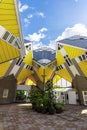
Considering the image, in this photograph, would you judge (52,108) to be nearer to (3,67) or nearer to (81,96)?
(3,67)

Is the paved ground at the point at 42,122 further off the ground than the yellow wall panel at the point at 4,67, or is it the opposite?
the yellow wall panel at the point at 4,67


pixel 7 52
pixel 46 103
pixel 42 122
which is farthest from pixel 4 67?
pixel 42 122

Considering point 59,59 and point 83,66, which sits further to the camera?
point 59,59

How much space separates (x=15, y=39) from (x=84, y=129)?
11.5 meters

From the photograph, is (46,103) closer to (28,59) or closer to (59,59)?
(59,59)

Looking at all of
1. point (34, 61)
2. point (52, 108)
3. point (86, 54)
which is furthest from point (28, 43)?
point (52, 108)

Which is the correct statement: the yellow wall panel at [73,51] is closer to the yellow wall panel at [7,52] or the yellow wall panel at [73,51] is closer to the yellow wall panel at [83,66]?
the yellow wall panel at [83,66]

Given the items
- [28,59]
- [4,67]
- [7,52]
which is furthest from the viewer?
[28,59]

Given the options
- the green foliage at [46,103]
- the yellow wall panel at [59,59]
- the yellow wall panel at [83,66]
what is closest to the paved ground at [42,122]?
the green foliage at [46,103]

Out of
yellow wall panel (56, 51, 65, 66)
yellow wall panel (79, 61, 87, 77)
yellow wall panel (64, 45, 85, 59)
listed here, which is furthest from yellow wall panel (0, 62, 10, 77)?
yellow wall panel (79, 61, 87, 77)

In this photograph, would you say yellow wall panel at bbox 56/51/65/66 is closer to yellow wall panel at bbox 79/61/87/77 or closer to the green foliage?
yellow wall panel at bbox 79/61/87/77

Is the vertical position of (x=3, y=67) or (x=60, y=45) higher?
(x=60, y=45)

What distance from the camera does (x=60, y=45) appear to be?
3194 cm

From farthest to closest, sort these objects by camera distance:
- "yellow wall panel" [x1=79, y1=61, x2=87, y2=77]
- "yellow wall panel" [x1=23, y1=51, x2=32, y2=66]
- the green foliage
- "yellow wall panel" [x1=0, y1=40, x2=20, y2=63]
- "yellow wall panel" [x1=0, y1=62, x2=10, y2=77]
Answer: "yellow wall panel" [x1=23, y1=51, x2=32, y2=66], "yellow wall panel" [x1=79, y1=61, x2=87, y2=77], "yellow wall panel" [x1=0, y1=62, x2=10, y2=77], "yellow wall panel" [x1=0, y1=40, x2=20, y2=63], the green foliage
